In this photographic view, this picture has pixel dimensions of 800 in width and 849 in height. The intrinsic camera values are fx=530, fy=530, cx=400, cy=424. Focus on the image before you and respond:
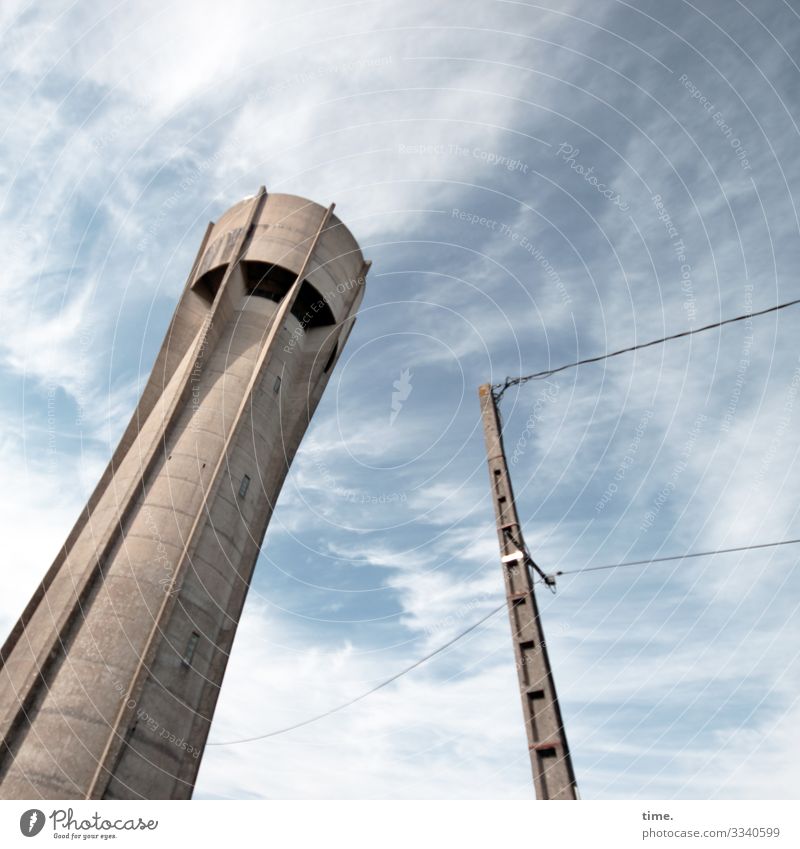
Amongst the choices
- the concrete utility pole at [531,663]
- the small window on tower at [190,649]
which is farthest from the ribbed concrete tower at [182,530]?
the concrete utility pole at [531,663]

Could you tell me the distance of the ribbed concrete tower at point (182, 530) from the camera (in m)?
14.7

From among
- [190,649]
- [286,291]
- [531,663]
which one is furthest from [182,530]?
[286,291]

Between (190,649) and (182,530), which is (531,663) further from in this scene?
(182,530)

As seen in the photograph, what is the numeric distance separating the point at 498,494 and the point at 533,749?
19.0ft

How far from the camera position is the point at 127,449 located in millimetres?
22484

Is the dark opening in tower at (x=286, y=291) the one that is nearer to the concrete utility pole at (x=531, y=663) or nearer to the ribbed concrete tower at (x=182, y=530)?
the ribbed concrete tower at (x=182, y=530)

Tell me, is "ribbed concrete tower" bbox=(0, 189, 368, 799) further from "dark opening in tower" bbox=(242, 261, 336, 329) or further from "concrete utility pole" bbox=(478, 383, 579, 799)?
"concrete utility pole" bbox=(478, 383, 579, 799)

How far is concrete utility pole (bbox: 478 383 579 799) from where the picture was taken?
9.29 meters

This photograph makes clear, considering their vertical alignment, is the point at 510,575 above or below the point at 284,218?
below

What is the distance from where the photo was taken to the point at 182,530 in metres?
18.9

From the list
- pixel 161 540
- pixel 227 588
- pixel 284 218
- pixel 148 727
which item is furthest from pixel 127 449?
pixel 284 218

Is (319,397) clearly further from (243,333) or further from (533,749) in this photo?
(533,749)

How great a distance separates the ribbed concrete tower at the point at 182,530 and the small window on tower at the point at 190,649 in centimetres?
5

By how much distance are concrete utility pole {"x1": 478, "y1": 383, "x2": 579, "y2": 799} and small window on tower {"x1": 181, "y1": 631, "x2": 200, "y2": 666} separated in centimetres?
1121
